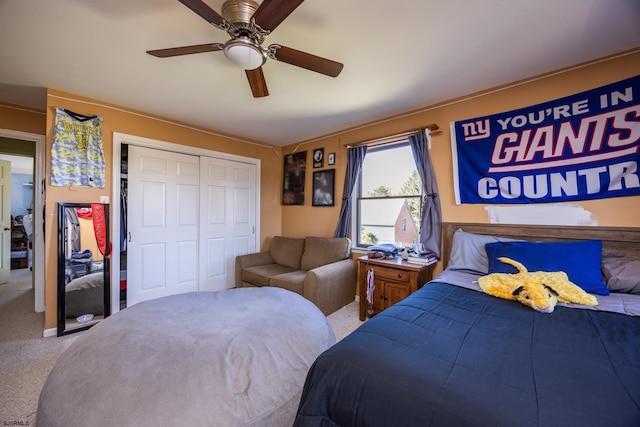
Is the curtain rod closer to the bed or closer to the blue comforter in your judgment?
the bed

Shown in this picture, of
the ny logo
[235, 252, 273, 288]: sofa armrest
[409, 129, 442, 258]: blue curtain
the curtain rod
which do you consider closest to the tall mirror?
[235, 252, 273, 288]: sofa armrest

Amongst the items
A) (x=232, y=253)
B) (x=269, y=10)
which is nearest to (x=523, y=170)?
(x=269, y=10)

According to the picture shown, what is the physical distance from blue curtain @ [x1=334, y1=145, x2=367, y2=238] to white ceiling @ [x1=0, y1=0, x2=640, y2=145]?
2.16 ft

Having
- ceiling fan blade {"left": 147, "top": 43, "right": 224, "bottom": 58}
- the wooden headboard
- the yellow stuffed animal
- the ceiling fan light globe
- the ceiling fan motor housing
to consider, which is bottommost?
the yellow stuffed animal

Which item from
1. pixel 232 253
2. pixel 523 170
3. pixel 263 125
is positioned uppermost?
pixel 263 125

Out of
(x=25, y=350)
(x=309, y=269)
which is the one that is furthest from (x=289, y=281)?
(x=25, y=350)

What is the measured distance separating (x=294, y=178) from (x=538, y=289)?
3.45 meters

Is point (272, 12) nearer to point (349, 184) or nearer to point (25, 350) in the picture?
point (349, 184)

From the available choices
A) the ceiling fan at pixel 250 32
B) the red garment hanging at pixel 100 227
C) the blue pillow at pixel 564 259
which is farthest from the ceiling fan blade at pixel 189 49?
the blue pillow at pixel 564 259

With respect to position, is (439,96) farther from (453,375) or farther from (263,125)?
(453,375)

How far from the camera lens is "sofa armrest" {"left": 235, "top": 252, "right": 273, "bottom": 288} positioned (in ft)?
11.6

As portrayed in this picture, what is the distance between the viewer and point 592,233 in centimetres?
189

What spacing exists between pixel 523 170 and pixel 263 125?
302cm

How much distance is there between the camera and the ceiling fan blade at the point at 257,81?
1.71 meters
